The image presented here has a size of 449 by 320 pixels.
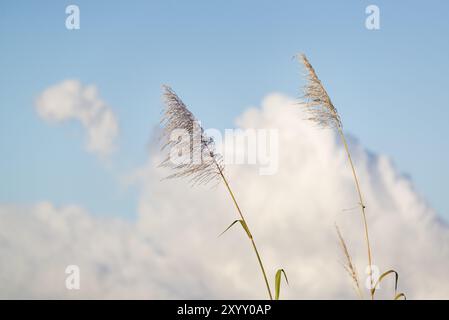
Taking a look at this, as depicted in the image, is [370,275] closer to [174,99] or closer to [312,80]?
[312,80]

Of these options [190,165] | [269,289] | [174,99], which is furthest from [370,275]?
[174,99]

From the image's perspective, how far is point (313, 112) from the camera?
187 inches

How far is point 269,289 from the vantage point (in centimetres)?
400
